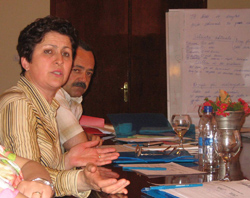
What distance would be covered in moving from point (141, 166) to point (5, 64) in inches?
128

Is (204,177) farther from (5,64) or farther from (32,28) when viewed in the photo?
(5,64)

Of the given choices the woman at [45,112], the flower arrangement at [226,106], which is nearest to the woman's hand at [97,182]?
the woman at [45,112]

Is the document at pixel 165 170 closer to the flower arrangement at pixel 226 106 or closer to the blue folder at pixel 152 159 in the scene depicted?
the blue folder at pixel 152 159

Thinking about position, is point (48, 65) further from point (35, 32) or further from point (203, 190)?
point (203, 190)

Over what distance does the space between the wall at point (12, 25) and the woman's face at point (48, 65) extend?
2.61 m

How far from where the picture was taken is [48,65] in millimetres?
1620

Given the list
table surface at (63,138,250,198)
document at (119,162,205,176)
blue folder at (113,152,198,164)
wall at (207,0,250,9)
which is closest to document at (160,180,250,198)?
table surface at (63,138,250,198)

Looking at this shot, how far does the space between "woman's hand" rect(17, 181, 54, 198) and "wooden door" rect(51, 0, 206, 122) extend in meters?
3.37

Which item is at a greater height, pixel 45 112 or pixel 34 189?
pixel 45 112

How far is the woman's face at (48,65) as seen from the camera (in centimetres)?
162

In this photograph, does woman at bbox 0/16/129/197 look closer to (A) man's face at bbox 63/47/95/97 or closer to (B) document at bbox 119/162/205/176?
(B) document at bbox 119/162/205/176

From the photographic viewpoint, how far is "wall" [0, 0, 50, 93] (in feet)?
A: 13.5

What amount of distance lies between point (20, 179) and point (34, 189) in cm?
5

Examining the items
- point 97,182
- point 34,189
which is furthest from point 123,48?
point 34,189
